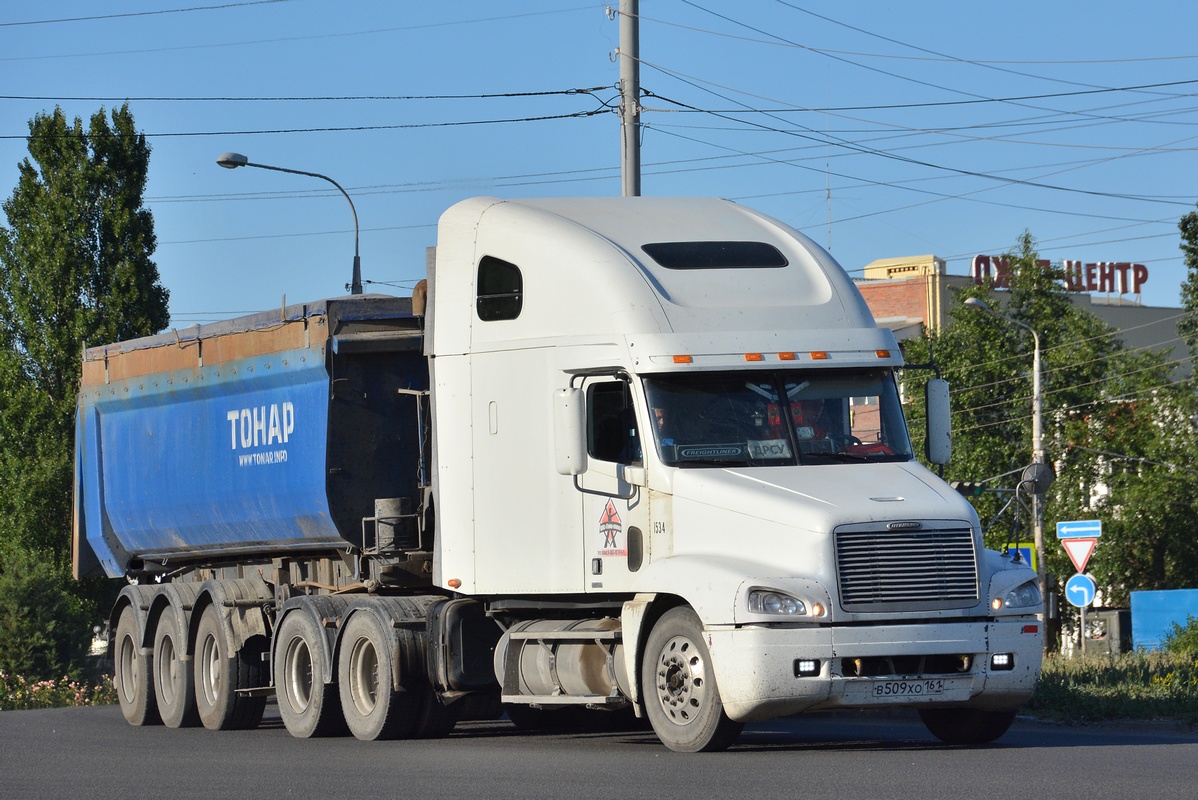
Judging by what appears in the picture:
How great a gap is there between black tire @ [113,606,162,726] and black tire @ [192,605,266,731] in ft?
3.89

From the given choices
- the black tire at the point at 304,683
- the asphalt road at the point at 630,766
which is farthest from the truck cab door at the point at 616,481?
the black tire at the point at 304,683

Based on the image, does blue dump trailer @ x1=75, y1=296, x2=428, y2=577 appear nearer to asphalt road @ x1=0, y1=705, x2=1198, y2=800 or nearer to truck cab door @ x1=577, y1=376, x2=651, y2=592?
asphalt road @ x1=0, y1=705, x2=1198, y2=800

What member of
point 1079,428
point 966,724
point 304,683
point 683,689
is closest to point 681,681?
point 683,689

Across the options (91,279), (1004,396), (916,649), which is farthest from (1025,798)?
(1004,396)

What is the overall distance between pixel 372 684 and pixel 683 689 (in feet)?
12.2

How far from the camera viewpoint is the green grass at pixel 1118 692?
52.9 feet

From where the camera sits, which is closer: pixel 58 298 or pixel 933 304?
pixel 58 298

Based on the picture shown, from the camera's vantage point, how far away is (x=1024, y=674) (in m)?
12.8

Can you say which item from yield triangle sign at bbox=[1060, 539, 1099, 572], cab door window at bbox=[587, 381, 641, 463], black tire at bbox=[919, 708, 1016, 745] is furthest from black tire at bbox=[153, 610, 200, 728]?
yield triangle sign at bbox=[1060, 539, 1099, 572]

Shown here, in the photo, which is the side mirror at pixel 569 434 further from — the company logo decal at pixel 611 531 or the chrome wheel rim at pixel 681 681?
the chrome wheel rim at pixel 681 681

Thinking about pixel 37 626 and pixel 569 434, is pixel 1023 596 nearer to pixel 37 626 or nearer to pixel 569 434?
pixel 569 434

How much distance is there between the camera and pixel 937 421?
1397 centimetres

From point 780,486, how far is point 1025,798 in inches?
132

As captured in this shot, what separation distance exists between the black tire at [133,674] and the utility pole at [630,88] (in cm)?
743
